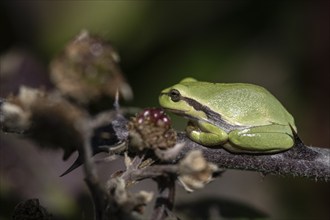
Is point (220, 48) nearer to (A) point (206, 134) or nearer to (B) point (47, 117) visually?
(A) point (206, 134)

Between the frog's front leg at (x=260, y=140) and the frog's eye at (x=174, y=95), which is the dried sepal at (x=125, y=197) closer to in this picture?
the frog's front leg at (x=260, y=140)

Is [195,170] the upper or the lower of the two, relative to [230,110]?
upper

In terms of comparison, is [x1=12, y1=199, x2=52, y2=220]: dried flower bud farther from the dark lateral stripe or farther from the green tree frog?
the dark lateral stripe

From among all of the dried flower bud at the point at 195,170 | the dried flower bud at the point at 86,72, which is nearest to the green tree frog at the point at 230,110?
the dried flower bud at the point at 195,170

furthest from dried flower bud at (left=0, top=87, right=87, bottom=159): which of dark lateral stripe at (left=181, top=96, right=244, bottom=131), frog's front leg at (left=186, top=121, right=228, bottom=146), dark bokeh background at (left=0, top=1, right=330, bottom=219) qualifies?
dark bokeh background at (left=0, top=1, right=330, bottom=219)

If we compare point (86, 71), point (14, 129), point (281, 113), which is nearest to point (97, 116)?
point (86, 71)

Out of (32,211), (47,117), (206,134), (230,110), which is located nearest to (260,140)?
(206,134)
